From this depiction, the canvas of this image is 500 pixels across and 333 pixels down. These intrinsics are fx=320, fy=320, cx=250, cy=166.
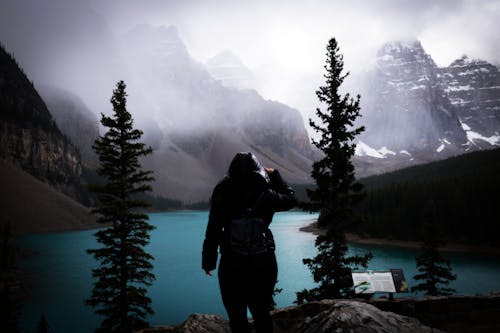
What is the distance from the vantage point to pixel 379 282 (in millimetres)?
10188

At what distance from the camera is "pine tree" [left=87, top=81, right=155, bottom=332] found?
58.1 feet

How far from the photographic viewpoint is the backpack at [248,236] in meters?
4.27

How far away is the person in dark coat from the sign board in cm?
657

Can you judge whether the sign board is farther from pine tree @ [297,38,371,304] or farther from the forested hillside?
the forested hillside

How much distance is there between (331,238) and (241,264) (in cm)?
1443

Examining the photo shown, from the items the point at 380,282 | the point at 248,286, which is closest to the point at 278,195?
the point at 248,286

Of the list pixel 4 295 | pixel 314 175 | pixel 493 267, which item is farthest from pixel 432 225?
pixel 493 267

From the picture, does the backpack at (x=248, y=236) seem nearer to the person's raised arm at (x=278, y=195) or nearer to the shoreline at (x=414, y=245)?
the person's raised arm at (x=278, y=195)

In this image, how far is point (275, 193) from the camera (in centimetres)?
454

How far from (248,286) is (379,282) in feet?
24.8

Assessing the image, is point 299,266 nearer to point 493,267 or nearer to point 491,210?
point 493,267

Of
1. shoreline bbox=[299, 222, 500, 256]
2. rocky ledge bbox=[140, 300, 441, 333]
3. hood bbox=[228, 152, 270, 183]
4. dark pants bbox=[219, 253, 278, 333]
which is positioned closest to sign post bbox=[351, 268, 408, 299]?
rocky ledge bbox=[140, 300, 441, 333]

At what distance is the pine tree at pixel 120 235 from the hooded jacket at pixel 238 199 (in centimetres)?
1440

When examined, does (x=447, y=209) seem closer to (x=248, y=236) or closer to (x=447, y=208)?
(x=447, y=208)
